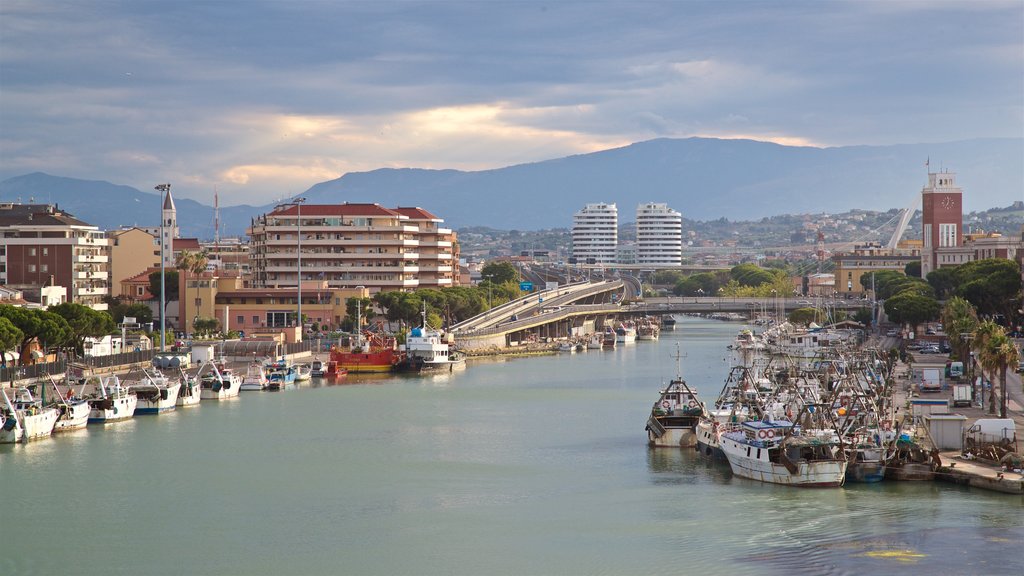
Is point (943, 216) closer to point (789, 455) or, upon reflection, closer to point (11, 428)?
point (789, 455)

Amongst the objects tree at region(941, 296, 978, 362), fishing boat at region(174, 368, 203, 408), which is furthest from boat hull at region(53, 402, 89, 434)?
tree at region(941, 296, 978, 362)

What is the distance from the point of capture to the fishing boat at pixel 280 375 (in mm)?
70438

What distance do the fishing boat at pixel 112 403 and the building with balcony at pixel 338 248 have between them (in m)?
56.1

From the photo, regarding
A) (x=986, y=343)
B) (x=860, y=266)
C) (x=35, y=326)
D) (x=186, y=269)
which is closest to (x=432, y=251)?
(x=186, y=269)

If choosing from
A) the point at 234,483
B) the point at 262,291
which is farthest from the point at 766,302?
the point at 234,483

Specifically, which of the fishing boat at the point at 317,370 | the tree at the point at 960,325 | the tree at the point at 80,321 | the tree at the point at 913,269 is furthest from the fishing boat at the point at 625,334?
the tree at the point at 80,321

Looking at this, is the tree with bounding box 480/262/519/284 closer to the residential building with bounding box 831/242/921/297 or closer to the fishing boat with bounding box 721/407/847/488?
the residential building with bounding box 831/242/921/297

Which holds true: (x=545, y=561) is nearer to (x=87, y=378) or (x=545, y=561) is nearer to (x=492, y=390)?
(x=87, y=378)

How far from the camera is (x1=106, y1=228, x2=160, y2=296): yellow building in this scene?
115 metres

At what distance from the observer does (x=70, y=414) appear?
50.1 meters

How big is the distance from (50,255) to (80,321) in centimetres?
3217

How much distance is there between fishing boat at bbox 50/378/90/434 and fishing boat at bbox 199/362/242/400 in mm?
13467

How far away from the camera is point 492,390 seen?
70375 millimetres

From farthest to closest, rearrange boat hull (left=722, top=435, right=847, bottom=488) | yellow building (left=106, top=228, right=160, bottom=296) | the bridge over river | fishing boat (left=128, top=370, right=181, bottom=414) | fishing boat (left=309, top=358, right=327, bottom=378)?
yellow building (left=106, top=228, right=160, bottom=296)
the bridge over river
fishing boat (left=309, top=358, right=327, bottom=378)
fishing boat (left=128, top=370, right=181, bottom=414)
boat hull (left=722, top=435, right=847, bottom=488)
